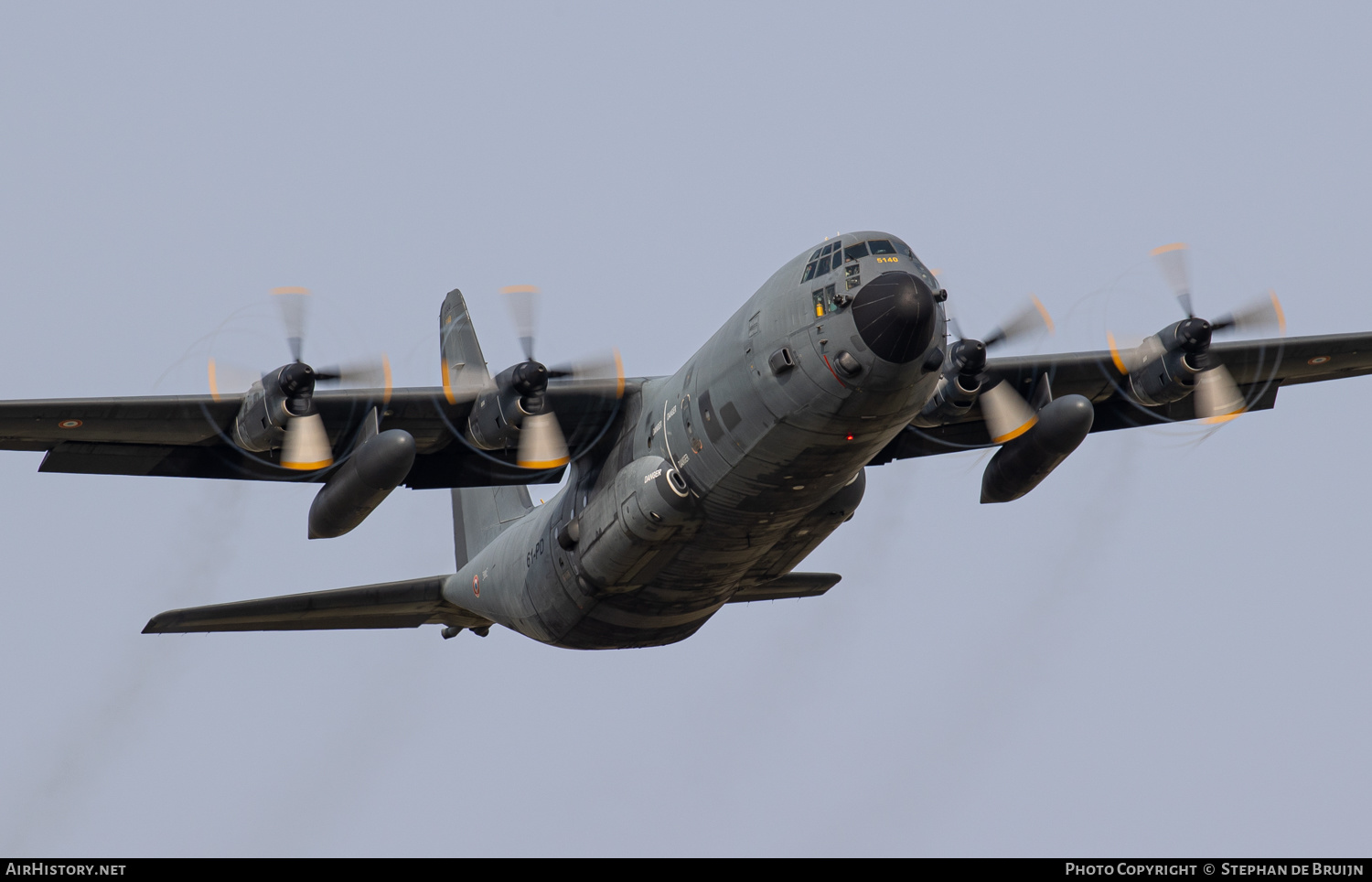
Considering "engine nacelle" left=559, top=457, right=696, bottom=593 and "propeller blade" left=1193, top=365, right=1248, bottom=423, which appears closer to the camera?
"engine nacelle" left=559, top=457, right=696, bottom=593

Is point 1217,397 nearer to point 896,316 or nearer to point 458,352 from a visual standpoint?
point 896,316

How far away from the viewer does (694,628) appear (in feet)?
83.6

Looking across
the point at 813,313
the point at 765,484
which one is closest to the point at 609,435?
the point at 765,484

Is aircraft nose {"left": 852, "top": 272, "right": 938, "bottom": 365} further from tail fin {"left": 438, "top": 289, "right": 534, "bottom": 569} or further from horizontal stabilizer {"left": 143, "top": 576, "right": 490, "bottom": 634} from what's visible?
horizontal stabilizer {"left": 143, "top": 576, "right": 490, "bottom": 634}

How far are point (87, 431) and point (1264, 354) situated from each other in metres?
18.9

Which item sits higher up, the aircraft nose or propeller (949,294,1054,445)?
the aircraft nose

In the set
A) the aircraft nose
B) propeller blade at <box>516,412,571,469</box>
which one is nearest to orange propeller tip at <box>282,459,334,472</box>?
propeller blade at <box>516,412,571,469</box>

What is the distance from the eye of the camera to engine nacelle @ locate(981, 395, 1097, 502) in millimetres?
21906

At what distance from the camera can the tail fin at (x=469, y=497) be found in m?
23.0

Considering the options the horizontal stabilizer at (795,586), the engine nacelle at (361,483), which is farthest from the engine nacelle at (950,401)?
the engine nacelle at (361,483)

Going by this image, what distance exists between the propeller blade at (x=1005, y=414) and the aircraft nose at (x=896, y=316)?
5177mm

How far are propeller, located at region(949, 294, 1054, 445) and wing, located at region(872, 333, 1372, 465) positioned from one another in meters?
0.53

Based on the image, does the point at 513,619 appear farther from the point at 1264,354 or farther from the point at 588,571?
the point at 1264,354
